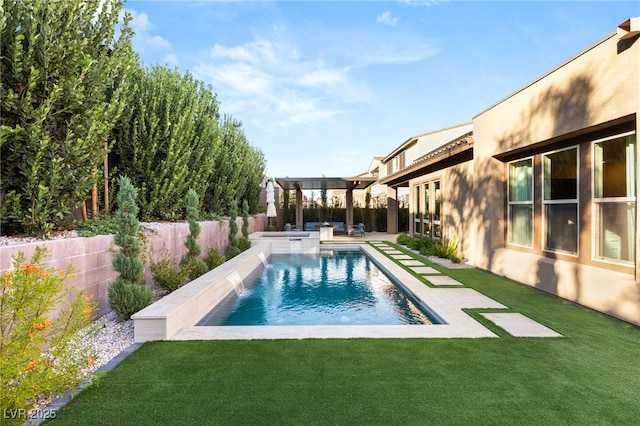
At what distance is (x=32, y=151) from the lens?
483 centimetres

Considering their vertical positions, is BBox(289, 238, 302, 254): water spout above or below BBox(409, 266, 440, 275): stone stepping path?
above

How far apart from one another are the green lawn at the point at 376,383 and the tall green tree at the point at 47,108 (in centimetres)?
294

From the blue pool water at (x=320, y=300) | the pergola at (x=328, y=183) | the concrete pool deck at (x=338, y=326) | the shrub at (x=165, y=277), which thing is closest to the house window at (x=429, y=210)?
the blue pool water at (x=320, y=300)

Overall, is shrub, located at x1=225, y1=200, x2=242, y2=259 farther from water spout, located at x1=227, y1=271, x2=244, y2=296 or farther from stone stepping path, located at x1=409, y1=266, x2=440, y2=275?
stone stepping path, located at x1=409, y1=266, x2=440, y2=275

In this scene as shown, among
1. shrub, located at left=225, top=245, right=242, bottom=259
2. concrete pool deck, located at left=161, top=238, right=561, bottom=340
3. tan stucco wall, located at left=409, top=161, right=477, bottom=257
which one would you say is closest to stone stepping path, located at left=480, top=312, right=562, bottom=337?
concrete pool deck, located at left=161, top=238, right=561, bottom=340

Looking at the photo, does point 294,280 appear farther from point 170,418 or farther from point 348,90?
point 348,90

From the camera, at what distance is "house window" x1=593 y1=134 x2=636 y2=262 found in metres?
5.23

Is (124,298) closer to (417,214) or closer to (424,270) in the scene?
(424,270)

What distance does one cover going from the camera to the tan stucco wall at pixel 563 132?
5.09 metres

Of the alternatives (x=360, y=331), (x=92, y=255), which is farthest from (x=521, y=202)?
(x=92, y=255)

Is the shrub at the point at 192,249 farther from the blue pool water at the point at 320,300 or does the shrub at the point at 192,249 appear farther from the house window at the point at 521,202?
the house window at the point at 521,202

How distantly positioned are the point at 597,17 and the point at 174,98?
48.3ft

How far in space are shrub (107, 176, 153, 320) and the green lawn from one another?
4.37 ft

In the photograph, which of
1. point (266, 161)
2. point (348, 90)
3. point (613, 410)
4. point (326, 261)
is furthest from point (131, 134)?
point (348, 90)
